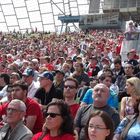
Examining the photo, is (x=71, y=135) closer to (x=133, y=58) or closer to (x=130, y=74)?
(x=130, y=74)

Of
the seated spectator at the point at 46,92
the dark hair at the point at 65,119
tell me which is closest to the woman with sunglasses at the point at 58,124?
the dark hair at the point at 65,119

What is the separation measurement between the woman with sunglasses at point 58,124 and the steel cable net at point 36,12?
37.1m

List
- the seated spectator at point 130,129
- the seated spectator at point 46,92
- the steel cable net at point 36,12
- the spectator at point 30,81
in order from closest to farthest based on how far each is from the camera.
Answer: the seated spectator at point 130,129 → the seated spectator at point 46,92 → the spectator at point 30,81 → the steel cable net at point 36,12

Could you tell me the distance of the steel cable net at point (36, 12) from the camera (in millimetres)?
41625

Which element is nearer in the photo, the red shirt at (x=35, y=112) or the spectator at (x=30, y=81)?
the red shirt at (x=35, y=112)

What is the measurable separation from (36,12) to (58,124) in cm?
3911

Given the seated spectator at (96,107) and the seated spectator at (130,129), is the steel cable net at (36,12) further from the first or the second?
the seated spectator at (130,129)

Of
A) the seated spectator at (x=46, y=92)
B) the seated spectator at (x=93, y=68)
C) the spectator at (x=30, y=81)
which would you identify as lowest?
the seated spectator at (x=93, y=68)

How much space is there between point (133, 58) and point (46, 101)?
4.24m

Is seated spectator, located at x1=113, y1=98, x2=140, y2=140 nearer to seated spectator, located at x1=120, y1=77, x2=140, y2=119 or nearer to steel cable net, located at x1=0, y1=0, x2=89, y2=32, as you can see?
seated spectator, located at x1=120, y1=77, x2=140, y2=119

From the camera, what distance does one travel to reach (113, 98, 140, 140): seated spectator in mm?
4188

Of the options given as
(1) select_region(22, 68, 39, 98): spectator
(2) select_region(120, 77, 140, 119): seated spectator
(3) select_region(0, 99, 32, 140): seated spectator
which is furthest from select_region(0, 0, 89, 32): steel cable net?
(3) select_region(0, 99, 32, 140): seated spectator

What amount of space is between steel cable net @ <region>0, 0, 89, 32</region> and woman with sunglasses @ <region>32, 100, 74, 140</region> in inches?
1460

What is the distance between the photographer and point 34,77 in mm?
8188
